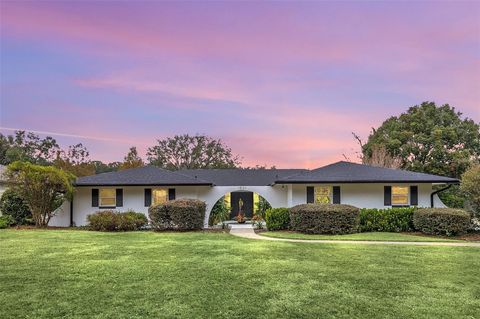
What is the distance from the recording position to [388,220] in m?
17.5

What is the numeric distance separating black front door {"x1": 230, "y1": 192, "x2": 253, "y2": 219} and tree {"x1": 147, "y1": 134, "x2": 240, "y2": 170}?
75.9ft

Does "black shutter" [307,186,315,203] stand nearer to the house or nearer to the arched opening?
the house

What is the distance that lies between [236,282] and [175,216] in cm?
1060

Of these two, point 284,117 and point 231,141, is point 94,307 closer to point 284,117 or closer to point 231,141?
point 284,117

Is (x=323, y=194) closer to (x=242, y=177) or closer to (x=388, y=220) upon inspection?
(x=388, y=220)

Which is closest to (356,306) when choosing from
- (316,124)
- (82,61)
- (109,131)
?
(82,61)

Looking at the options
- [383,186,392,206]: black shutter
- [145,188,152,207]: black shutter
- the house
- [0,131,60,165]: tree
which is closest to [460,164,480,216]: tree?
the house

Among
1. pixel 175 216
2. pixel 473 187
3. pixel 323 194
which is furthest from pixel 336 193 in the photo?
pixel 175 216

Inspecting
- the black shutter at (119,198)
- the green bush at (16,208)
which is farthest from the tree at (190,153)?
the green bush at (16,208)

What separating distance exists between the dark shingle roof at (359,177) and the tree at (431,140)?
15.1 metres

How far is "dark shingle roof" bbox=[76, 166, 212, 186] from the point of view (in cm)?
2042

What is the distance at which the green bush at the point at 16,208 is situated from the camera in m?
19.5

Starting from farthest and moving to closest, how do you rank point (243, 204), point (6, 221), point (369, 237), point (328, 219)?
point (243, 204), point (6, 221), point (328, 219), point (369, 237)

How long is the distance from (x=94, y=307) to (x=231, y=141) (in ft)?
160
